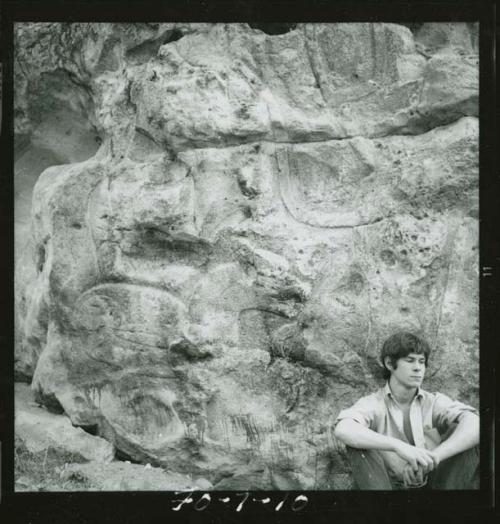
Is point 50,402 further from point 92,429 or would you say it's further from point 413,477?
point 413,477

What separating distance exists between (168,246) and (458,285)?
144 cm

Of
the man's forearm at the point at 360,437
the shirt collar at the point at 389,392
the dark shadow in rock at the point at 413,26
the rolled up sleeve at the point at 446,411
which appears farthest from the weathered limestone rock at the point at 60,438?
the dark shadow in rock at the point at 413,26

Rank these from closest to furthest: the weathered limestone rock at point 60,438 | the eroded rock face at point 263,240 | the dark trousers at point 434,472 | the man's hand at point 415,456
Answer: the man's hand at point 415,456 < the dark trousers at point 434,472 < the eroded rock face at point 263,240 < the weathered limestone rock at point 60,438

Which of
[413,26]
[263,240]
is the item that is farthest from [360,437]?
[413,26]

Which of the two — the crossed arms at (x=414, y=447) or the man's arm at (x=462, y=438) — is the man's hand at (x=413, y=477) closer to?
the crossed arms at (x=414, y=447)

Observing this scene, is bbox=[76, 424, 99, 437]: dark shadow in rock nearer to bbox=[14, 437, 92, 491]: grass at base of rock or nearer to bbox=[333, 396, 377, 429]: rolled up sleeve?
bbox=[14, 437, 92, 491]: grass at base of rock

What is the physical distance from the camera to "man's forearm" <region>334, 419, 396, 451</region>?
14.6ft

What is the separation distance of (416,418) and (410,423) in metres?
0.04

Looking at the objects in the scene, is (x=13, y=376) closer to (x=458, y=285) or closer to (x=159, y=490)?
(x=159, y=490)

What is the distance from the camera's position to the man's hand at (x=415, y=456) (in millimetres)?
4441

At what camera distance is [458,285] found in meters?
4.72

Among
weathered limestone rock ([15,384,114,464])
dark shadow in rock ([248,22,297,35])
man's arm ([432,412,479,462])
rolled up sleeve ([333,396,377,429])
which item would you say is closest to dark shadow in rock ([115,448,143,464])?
weathered limestone rock ([15,384,114,464])

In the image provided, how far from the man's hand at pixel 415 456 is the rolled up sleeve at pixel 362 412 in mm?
210

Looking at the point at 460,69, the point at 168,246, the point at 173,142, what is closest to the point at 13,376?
the point at 168,246
